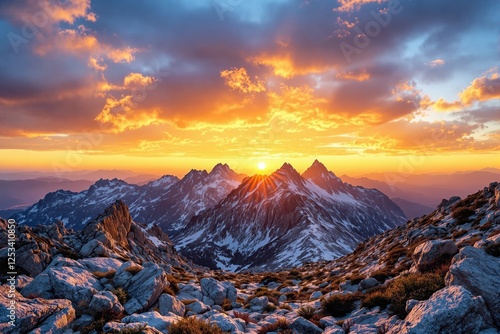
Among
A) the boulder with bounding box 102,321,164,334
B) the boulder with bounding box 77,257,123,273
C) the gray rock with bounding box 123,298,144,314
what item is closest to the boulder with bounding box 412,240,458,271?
the boulder with bounding box 102,321,164,334

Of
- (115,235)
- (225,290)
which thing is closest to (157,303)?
(225,290)

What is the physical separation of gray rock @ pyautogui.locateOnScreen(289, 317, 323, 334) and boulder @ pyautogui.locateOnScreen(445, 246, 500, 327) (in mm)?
7342

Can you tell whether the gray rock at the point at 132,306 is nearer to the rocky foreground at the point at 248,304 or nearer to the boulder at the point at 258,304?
the rocky foreground at the point at 248,304

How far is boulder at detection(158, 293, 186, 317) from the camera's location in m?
17.4

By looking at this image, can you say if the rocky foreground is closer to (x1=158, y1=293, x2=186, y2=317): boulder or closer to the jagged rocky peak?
(x1=158, y1=293, x2=186, y2=317): boulder

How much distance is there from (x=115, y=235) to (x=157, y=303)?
223ft

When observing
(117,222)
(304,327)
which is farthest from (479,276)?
(117,222)

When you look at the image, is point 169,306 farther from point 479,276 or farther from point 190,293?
point 479,276

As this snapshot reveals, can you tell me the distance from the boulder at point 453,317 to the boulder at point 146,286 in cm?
1438

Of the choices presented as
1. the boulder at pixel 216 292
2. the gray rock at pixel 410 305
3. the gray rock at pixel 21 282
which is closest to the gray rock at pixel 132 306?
the gray rock at pixel 21 282

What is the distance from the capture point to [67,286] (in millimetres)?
16188

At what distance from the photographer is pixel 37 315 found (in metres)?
12.7

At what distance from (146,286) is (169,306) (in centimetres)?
228

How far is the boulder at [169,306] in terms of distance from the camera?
17.4 metres
